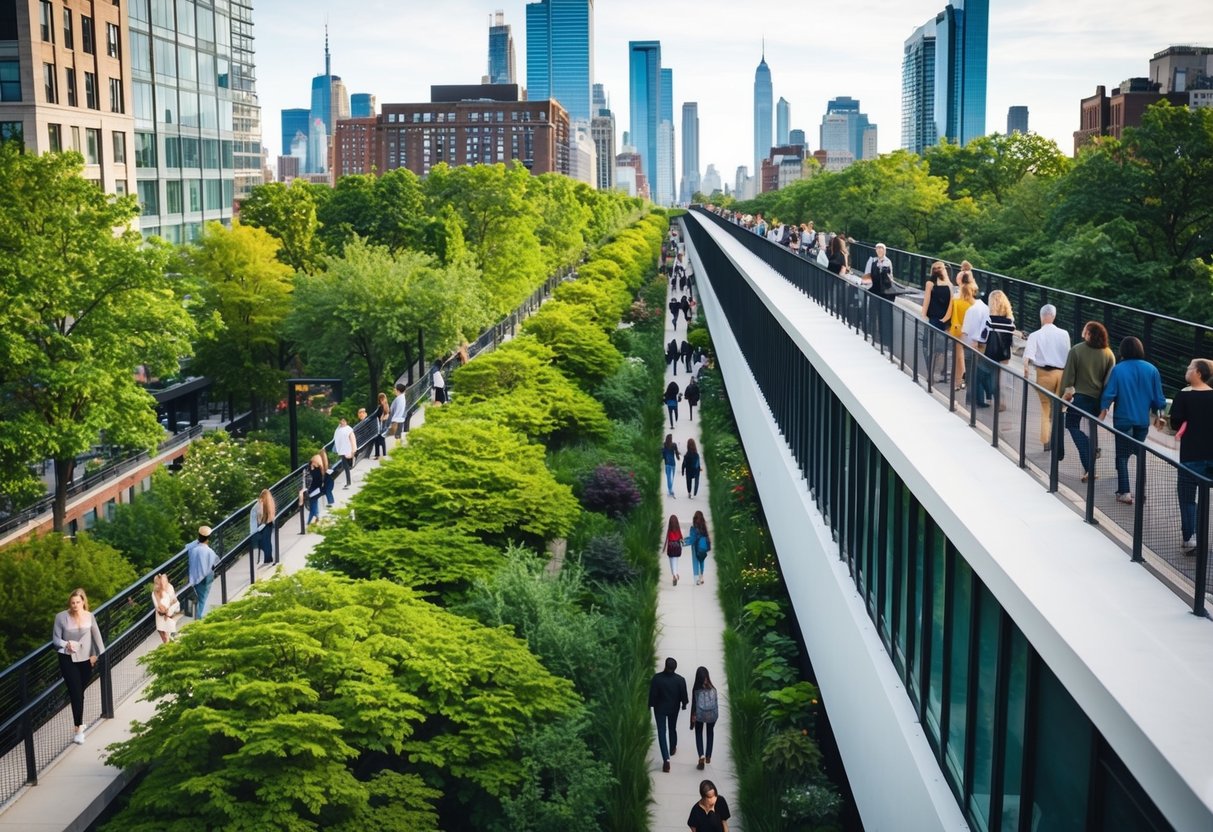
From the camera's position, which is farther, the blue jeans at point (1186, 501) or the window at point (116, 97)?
the window at point (116, 97)

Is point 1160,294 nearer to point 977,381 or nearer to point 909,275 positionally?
point 909,275

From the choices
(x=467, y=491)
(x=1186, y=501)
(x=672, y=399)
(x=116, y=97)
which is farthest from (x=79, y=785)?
(x=116, y=97)

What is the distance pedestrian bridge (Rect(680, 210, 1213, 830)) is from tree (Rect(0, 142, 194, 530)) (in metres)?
20.2

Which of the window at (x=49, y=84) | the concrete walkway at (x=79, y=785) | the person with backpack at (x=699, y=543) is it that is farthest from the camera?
the window at (x=49, y=84)

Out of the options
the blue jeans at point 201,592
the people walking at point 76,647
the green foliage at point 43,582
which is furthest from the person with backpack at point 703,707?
the green foliage at point 43,582

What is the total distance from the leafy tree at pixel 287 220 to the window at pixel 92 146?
8.00 m

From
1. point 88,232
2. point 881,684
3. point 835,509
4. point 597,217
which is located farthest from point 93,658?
point 597,217

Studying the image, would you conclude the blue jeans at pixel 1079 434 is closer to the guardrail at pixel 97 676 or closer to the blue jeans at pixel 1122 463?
the blue jeans at pixel 1122 463

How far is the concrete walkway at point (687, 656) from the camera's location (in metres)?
A: 15.9

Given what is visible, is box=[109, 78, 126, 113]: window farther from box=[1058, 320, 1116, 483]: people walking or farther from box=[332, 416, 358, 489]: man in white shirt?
box=[1058, 320, 1116, 483]: people walking

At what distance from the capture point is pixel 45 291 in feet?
102

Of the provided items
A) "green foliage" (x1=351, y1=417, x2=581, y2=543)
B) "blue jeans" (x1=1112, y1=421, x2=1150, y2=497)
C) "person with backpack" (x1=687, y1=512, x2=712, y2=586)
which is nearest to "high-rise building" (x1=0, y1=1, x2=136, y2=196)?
"green foliage" (x1=351, y1=417, x2=581, y2=543)

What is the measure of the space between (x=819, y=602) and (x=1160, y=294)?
2697 centimetres

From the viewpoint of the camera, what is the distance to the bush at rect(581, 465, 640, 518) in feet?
93.7
